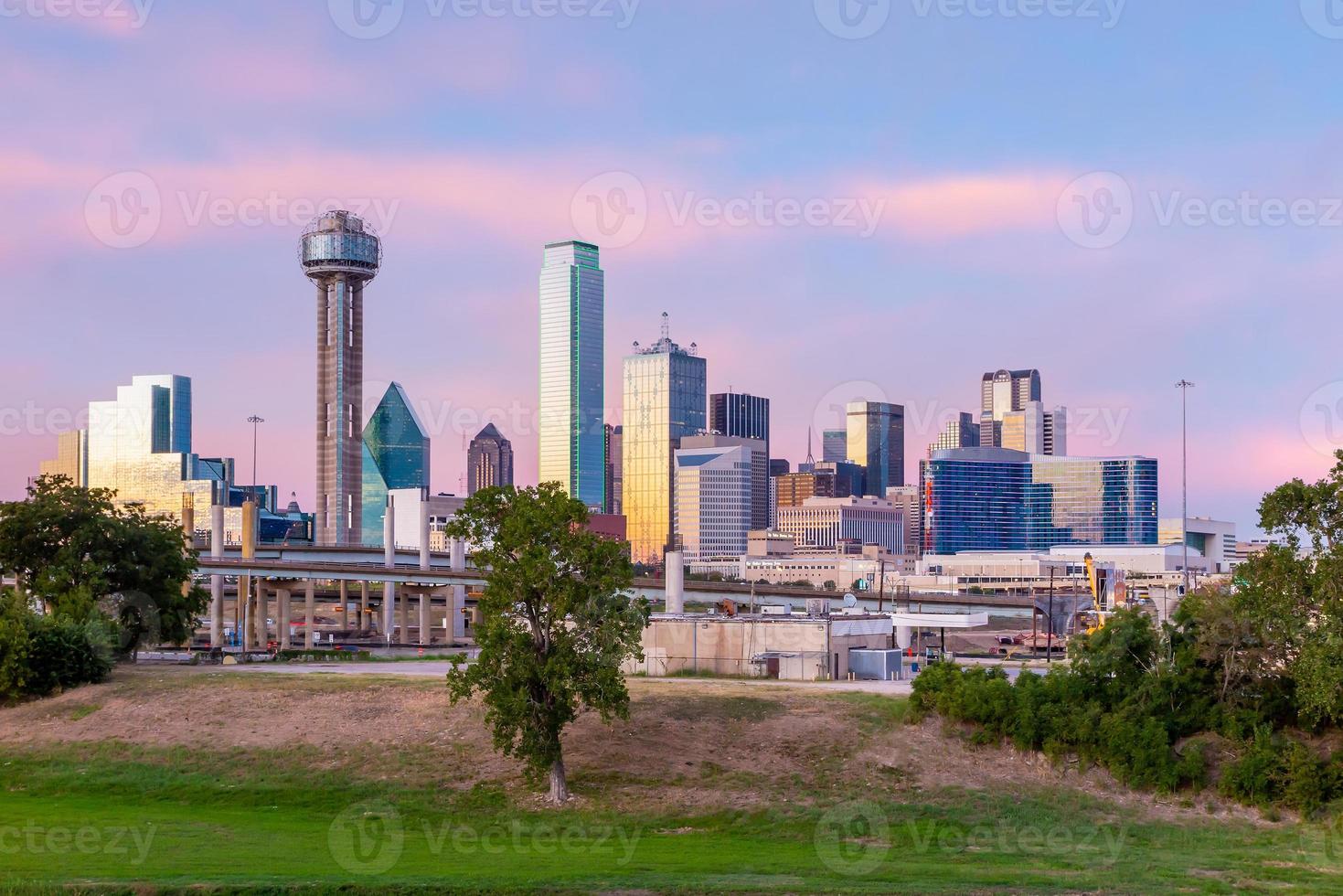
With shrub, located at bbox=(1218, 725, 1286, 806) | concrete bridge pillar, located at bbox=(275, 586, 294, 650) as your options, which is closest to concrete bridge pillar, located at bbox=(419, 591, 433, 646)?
concrete bridge pillar, located at bbox=(275, 586, 294, 650)

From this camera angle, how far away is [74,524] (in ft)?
243

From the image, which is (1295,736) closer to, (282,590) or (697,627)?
(697,627)

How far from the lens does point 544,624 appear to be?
4850cm

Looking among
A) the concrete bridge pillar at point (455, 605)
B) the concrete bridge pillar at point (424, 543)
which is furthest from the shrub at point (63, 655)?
the concrete bridge pillar at point (424, 543)

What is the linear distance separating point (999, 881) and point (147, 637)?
51.9 meters

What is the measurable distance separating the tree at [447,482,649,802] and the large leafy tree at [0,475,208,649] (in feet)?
100

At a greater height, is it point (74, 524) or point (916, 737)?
point (74, 524)

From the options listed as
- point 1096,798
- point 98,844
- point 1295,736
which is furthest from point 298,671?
point 1295,736

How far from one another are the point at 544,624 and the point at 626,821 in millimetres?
7048

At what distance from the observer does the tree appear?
4725 centimetres

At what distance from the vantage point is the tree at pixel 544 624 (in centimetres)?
4725

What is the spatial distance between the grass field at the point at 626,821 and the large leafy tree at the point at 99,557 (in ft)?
44.1

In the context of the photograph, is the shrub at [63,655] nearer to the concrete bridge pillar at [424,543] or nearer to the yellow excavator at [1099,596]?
the yellow excavator at [1099,596]

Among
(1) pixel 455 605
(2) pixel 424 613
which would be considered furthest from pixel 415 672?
(2) pixel 424 613
